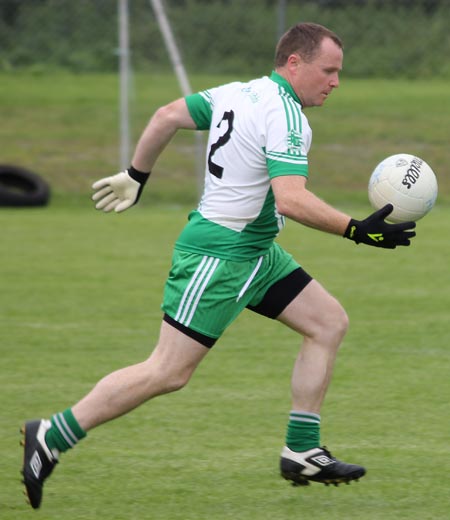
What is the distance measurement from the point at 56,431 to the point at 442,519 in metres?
1.61

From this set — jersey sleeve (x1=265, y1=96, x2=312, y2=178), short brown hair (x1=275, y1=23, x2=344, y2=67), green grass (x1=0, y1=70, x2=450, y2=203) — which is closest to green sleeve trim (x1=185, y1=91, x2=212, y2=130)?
short brown hair (x1=275, y1=23, x2=344, y2=67)

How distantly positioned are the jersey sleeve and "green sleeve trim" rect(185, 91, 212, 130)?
615mm

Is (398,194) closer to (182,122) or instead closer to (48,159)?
(182,122)

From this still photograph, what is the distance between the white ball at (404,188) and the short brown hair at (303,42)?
622 millimetres

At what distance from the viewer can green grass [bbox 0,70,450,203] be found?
747 inches

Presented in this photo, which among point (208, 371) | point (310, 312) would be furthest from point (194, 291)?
point (208, 371)

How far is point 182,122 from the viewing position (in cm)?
612

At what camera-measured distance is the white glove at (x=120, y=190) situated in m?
6.28

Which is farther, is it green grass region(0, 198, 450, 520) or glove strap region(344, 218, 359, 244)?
green grass region(0, 198, 450, 520)

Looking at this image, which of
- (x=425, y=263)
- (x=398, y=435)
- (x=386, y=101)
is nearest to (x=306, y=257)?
(x=425, y=263)

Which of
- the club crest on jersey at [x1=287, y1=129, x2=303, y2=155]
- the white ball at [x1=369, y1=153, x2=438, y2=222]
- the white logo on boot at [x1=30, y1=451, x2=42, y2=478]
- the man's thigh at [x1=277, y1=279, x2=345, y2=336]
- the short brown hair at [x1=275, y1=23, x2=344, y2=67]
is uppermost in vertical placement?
the short brown hair at [x1=275, y1=23, x2=344, y2=67]

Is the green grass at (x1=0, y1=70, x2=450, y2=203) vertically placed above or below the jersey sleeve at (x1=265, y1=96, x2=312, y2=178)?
below

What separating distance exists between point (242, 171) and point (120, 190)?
35.8 inches

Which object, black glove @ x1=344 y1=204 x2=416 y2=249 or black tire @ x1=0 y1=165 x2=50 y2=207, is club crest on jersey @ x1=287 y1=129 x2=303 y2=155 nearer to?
black glove @ x1=344 y1=204 x2=416 y2=249
